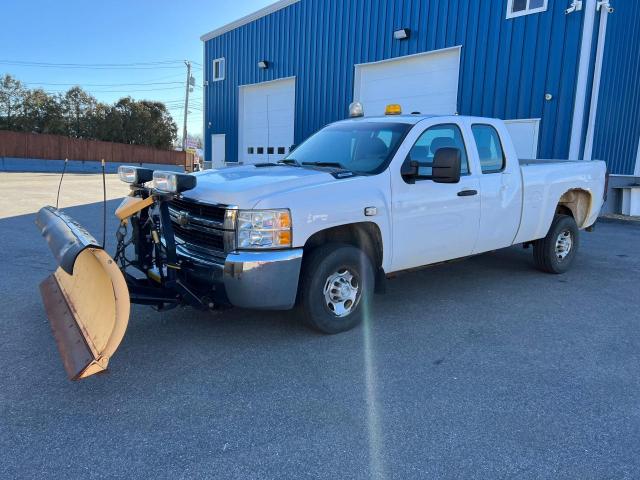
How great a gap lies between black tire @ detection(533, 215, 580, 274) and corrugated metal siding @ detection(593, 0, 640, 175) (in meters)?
6.04

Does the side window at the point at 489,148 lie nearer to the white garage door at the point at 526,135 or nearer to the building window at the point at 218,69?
the white garage door at the point at 526,135

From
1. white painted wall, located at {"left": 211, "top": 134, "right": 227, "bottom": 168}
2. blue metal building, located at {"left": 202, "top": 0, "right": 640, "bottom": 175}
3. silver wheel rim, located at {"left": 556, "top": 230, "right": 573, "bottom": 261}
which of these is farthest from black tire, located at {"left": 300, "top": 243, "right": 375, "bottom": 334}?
white painted wall, located at {"left": 211, "top": 134, "right": 227, "bottom": 168}

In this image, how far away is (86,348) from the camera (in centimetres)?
306

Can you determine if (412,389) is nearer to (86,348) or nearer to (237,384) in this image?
(237,384)

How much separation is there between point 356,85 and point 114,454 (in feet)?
46.9

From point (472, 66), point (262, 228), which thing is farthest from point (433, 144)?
point (472, 66)

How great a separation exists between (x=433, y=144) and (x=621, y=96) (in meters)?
9.24

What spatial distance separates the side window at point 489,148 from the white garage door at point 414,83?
7.74 metres

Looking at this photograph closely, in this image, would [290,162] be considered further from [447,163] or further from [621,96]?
[621,96]

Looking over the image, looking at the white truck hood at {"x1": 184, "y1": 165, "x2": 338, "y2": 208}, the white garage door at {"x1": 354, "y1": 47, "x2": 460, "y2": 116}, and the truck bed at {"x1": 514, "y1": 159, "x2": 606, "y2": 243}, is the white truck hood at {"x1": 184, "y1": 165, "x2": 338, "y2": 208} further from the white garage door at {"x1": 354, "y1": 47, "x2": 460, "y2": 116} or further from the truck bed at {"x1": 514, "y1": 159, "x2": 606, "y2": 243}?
the white garage door at {"x1": 354, "y1": 47, "x2": 460, "y2": 116}

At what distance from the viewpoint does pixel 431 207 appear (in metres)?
4.52

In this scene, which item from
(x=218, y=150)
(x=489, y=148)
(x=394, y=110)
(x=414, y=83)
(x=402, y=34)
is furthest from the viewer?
(x=218, y=150)

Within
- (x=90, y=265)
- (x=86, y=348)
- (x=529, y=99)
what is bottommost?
(x=86, y=348)

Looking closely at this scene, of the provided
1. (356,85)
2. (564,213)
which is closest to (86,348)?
(564,213)
